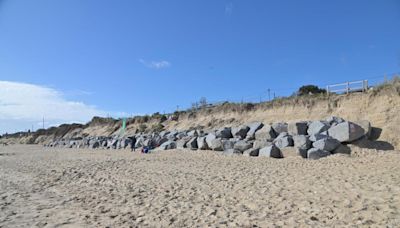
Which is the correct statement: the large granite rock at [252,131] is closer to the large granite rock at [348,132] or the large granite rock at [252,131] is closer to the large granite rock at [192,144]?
the large granite rock at [192,144]

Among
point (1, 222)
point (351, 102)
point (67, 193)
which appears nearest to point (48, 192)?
point (67, 193)

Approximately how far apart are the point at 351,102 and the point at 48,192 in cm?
1801

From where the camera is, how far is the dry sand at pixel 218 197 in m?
5.94

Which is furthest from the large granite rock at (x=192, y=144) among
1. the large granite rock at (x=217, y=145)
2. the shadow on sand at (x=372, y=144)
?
the shadow on sand at (x=372, y=144)

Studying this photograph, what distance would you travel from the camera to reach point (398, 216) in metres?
5.44

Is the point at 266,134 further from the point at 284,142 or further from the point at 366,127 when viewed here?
the point at 366,127

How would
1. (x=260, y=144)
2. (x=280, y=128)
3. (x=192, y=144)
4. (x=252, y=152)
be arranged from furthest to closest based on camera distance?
(x=192, y=144), (x=280, y=128), (x=260, y=144), (x=252, y=152)

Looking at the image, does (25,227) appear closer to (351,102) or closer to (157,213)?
(157,213)

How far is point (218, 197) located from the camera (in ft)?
25.1

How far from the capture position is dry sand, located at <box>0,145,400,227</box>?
5.94 meters

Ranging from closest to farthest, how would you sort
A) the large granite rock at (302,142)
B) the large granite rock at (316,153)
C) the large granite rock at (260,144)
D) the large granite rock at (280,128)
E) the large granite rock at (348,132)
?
the large granite rock at (316,153), the large granite rock at (302,142), the large granite rock at (348,132), the large granite rock at (260,144), the large granite rock at (280,128)

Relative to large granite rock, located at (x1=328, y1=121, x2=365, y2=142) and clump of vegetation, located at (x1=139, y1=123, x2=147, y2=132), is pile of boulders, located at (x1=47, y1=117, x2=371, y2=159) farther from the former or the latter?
clump of vegetation, located at (x1=139, y1=123, x2=147, y2=132)

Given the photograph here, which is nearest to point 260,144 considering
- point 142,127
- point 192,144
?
point 192,144

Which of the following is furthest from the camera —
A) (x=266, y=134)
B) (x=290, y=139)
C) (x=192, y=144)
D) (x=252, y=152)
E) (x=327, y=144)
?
(x=192, y=144)
